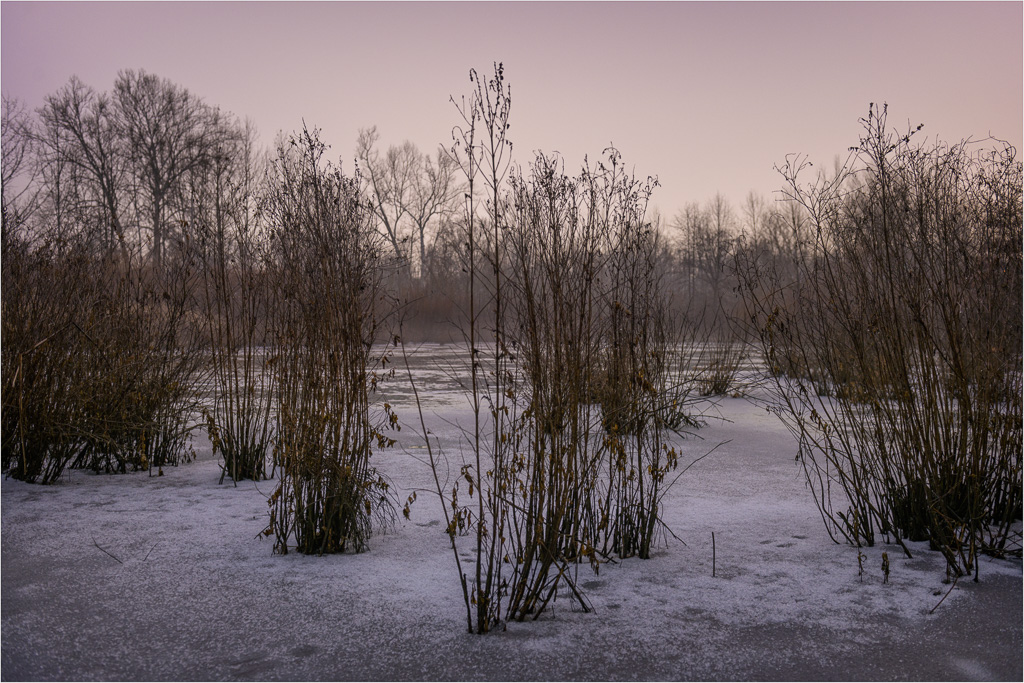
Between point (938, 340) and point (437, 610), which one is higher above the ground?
point (938, 340)

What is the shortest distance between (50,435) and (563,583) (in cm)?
399

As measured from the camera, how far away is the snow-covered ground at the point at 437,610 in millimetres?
2732

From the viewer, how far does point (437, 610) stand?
321 centimetres

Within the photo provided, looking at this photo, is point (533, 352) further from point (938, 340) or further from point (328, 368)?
point (938, 340)

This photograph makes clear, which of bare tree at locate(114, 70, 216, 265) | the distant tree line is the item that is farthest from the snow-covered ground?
bare tree at locate(114, 70, 216, 265)

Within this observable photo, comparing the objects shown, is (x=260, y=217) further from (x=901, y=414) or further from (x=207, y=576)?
(x=901, y=414)

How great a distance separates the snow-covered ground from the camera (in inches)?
108

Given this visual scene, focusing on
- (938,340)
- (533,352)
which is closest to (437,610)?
(533,352)

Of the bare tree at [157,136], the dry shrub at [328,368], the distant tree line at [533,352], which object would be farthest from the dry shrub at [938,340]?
the bare tree at [157,136]

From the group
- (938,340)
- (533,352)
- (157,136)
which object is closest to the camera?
(533,352)

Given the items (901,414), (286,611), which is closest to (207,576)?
(286,611)

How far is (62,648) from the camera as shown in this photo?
285 centimetres

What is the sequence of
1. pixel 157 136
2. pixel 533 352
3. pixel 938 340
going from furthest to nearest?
pixel 157 136
pixel 938 340
pixel 533 352

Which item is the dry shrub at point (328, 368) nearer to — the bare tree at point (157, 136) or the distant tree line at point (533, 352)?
the distant tree line at point (533, 352)
